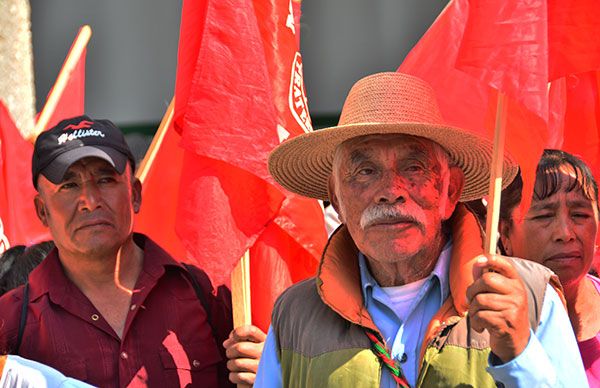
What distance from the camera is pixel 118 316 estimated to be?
3.61 m

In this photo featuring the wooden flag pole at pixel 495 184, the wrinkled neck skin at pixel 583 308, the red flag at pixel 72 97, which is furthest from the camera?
the red flag at pixel 72 97

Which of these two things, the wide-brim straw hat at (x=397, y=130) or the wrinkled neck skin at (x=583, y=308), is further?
the wrinkled neck skin at (x=583, y=308)

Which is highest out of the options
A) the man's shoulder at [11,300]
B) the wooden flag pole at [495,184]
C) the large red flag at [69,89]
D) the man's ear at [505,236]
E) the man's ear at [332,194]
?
the wooden flag pole at [495,184]

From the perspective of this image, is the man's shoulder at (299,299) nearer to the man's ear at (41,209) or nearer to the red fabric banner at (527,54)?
the red fabric banner at (527,54)

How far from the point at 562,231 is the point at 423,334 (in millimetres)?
941

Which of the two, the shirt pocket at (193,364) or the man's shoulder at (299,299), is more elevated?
the man's shoulder at (299,299)

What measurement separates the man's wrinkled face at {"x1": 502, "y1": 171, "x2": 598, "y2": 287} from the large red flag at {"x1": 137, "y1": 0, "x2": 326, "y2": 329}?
715 mm

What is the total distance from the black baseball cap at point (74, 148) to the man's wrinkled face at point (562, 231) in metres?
1.28

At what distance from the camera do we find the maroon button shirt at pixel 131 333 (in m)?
3.48

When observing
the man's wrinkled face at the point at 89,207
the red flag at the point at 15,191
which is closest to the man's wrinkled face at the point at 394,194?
the man's wrinkled face at the point at 89,207

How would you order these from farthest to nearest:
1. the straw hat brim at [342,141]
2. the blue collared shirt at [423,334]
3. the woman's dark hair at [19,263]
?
the woman's dark hair at [19,263] < the straw hat brim at [342,141] < the blue collared shirt at [423,334]

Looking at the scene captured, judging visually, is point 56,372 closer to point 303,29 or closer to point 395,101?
point 395,101

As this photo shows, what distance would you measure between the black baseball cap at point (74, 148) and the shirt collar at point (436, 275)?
98cm

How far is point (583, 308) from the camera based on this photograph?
139 inches
